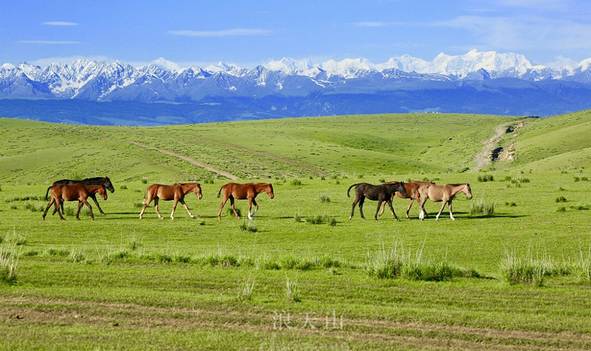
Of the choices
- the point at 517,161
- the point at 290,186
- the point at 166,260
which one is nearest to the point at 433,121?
the point at 517,161

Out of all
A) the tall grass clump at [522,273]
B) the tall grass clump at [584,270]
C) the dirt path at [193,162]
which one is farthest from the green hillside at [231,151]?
→ the tall grass clump at [522,273]

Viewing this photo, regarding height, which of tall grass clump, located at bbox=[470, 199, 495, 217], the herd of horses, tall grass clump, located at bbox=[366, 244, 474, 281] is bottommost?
tall grass clump, located at bbox=[366, 244, 474, 281]

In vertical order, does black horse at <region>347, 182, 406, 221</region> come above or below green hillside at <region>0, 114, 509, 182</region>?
below

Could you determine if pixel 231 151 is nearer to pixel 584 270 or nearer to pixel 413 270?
pixel 413 270

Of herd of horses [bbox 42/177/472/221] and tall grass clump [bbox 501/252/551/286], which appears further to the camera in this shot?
herd of horses [bbox 42/177/472/221]

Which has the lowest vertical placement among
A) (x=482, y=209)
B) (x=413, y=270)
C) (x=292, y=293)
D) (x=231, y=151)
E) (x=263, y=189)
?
(x=292, y=293)

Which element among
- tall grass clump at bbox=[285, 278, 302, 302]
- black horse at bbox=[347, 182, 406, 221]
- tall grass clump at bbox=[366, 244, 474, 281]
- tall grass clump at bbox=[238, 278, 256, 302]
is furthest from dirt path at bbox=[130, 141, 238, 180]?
tall grass clump at bbox=[238, 278, 256, 302]

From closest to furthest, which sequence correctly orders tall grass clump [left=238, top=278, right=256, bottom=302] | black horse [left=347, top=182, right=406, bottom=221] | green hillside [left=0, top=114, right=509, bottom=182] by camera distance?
tall grass clump [left=238, top=278, right=256, bottom=302] → black horse [left=347, top=182, right=406, bottom=221] → green hillside [left=0, top=114, right=509, bottom=182]

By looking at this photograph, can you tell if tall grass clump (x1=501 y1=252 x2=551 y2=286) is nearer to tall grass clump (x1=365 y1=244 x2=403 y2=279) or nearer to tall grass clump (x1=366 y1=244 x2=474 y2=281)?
tall grass clump (x1=366 y1=244 x2=474 y2=281)

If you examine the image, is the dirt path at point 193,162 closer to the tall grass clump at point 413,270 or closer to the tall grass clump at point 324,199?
the tall grass clump at point 324,199

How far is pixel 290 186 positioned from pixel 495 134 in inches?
3739

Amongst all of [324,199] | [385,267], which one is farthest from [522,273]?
[324,199]

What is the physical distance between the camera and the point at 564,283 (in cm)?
1817

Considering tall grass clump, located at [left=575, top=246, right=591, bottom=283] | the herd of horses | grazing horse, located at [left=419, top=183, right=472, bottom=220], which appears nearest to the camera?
tall grass clump, located at [left=575, top=246, right=591, bottom=283]
